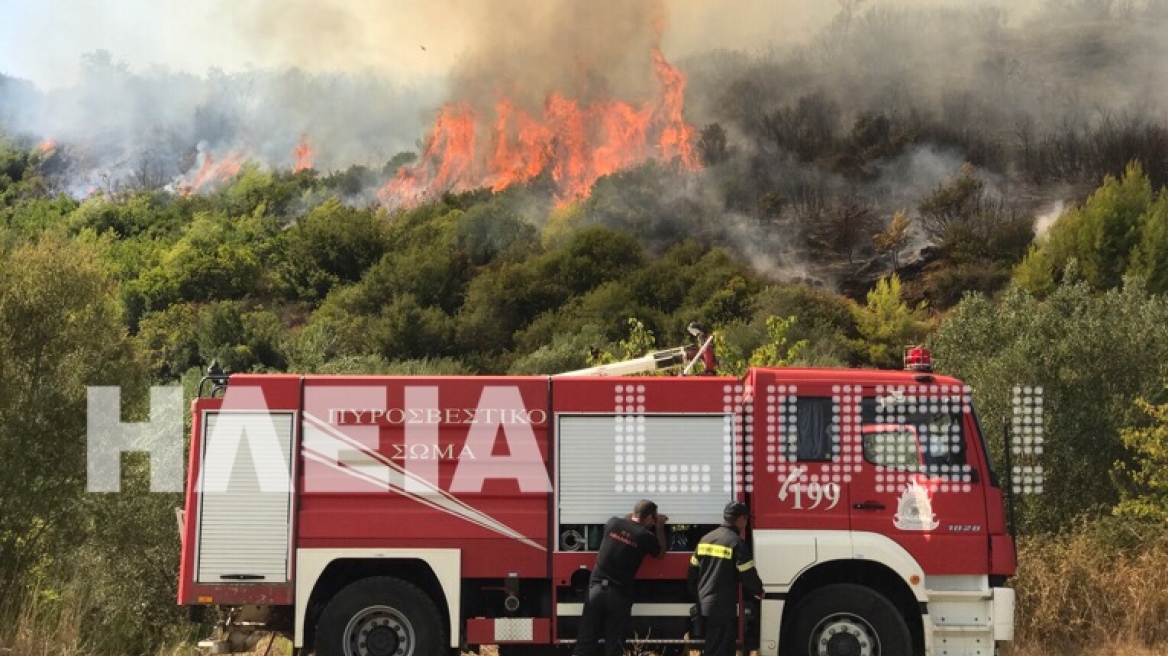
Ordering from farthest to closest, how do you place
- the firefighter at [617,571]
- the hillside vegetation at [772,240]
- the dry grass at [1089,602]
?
the hillside vegetation at [772,240], the dry grass at [1089,602], the firefighter at [617,571]

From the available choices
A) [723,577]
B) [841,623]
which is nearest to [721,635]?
[723,577]

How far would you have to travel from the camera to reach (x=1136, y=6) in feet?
371

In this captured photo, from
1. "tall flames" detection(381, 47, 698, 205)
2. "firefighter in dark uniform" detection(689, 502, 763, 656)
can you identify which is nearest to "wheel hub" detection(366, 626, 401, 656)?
"firefighter in dark uniform" detection(689, 502, 763, 656)

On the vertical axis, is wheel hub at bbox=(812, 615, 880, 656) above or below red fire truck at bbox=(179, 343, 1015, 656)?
below

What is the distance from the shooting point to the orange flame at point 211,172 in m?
134

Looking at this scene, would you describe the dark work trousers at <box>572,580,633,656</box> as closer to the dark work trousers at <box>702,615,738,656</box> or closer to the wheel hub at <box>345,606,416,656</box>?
the dark work trousers at <box>702,615,738,656</box>

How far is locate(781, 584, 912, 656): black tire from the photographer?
40.7 feet

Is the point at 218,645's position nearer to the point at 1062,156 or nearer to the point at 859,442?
the point at 859,442

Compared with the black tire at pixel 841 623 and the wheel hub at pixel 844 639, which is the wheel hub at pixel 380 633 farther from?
the wheel hub at pixel 844 639

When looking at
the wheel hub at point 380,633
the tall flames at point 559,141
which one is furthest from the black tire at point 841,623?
the tall flames at point 559,141

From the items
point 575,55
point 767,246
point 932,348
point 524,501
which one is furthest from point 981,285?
point 524,501

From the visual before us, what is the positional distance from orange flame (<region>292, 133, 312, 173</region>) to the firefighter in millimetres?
123245

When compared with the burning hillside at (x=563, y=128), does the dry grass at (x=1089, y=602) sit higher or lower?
lower

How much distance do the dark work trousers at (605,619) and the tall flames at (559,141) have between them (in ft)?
325
